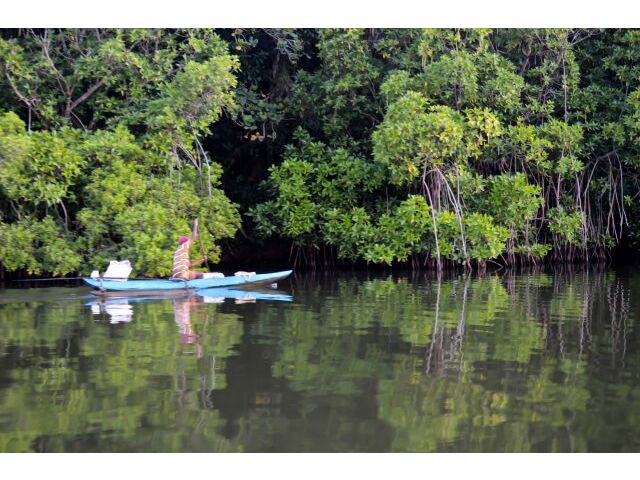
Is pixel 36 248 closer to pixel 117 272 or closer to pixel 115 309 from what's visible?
pixel 117 272

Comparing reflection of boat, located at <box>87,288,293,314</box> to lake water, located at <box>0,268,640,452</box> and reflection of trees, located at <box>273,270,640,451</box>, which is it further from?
reflection of trees, located at <box>273,270,640,451</box>

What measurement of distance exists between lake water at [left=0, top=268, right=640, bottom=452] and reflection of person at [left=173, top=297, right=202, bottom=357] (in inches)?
1.3

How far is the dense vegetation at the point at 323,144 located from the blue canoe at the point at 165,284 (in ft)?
3.61

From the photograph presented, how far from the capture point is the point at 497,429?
6789 millimetres

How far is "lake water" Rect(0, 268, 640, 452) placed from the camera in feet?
21.9

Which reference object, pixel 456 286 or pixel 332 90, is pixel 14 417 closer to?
pixel 456 286

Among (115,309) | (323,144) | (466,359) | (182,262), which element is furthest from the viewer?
(323,144)

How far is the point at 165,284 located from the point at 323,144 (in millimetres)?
6384

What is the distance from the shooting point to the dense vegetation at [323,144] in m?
16.3

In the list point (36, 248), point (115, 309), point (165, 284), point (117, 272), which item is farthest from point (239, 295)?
point (36, 248)

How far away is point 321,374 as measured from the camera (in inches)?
339

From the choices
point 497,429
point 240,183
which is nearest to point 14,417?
point 497,429

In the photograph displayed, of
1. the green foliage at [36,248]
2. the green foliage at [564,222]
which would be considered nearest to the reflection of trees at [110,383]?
the green foliage at [36,248]

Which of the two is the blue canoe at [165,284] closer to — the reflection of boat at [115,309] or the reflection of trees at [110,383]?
the reflection of boat at [115,309]
